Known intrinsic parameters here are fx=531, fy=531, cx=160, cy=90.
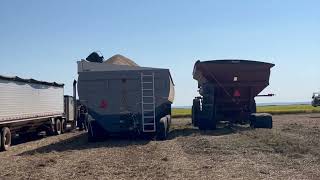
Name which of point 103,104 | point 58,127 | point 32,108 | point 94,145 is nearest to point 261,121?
point 103,104

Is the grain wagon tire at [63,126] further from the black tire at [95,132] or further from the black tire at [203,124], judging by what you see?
the black tire at [95,132]

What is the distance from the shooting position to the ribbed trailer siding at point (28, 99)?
21594 mm

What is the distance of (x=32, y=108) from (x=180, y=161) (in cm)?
1333

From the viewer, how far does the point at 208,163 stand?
13.7 meters

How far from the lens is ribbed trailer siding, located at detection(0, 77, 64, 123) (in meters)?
21.6

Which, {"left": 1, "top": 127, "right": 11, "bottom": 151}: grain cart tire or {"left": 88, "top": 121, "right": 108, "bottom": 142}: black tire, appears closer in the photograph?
{"left": 1, "top": 127, "right": 11, "bottom": 151}: grain cart tire

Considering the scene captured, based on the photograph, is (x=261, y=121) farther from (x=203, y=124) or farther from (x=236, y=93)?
(x=203, y=124)

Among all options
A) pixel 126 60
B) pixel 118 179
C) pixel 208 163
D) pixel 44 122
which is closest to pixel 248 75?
pixel 126 60

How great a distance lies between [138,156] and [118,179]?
14.6 ft

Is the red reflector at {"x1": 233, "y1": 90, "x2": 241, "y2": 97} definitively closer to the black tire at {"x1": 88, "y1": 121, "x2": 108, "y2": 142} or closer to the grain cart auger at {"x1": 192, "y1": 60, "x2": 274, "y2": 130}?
the grain cart auger at {"x1": 192, "y1": 60, "x2": 274, "y2": 130}

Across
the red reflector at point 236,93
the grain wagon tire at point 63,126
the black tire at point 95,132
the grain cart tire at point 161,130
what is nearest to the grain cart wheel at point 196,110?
the red reflector at point 236,93

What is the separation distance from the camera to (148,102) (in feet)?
70.8

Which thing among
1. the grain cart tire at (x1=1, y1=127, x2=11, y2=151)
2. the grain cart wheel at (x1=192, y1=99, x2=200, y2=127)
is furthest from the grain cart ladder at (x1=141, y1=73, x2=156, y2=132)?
the grain cart wheel at (x1=192, y1=99, x2=200, y2=127)

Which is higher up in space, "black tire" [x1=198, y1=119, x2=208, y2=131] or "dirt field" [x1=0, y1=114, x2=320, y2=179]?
"black tire" [x1=198, y1=119, x2=208, y2=131]
